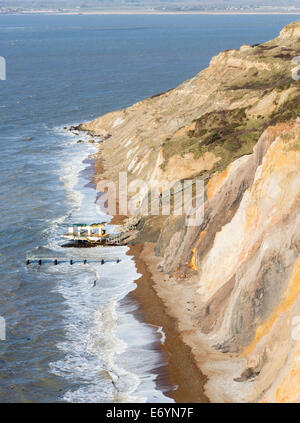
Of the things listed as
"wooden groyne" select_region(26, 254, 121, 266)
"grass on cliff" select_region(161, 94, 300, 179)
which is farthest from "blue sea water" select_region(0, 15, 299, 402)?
"grass on cliff" select_region(161, 94, 300, 179)

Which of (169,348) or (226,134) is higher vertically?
(226,134)

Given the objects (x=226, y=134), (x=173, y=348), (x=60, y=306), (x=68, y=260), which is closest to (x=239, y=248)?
(x=173, y=348)

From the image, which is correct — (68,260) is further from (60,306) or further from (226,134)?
(226,134)

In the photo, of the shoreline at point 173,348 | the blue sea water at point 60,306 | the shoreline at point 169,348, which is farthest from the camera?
the blue sea water at point 60,306

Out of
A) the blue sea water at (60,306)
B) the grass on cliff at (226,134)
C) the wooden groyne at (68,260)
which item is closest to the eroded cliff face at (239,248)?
the grass on cliff at (226,134)

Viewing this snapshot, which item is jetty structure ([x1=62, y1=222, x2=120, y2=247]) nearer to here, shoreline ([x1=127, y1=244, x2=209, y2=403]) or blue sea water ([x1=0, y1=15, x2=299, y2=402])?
blue sea water ([x1=0, y1=15, x2=299, y2=402])

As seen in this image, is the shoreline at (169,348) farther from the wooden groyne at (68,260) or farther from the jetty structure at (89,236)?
the jetty structure at (89,236)

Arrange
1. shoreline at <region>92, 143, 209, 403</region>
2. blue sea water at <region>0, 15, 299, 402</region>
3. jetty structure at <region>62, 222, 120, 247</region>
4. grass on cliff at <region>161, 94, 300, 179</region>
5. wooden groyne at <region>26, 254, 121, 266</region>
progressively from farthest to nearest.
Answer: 1. grass on cliff at <region>161, 94, 300, 179</region>
2. jetty structure at <region>62, 222, 120, 247</region>
3. wooden groyne at <region>26, 254, 121, 266</region>
4. blue sea water at <region>0, 15, 299, 402</region>
5. shoreline at <region>92, 143, 209, 403</region>

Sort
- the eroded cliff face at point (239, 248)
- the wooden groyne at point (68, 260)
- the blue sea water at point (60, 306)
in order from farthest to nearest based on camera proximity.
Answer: the wooden groyne at point (68, 260)
the blue sea water at point (60, 306)
the eroded cliff face at point (239, 248)
